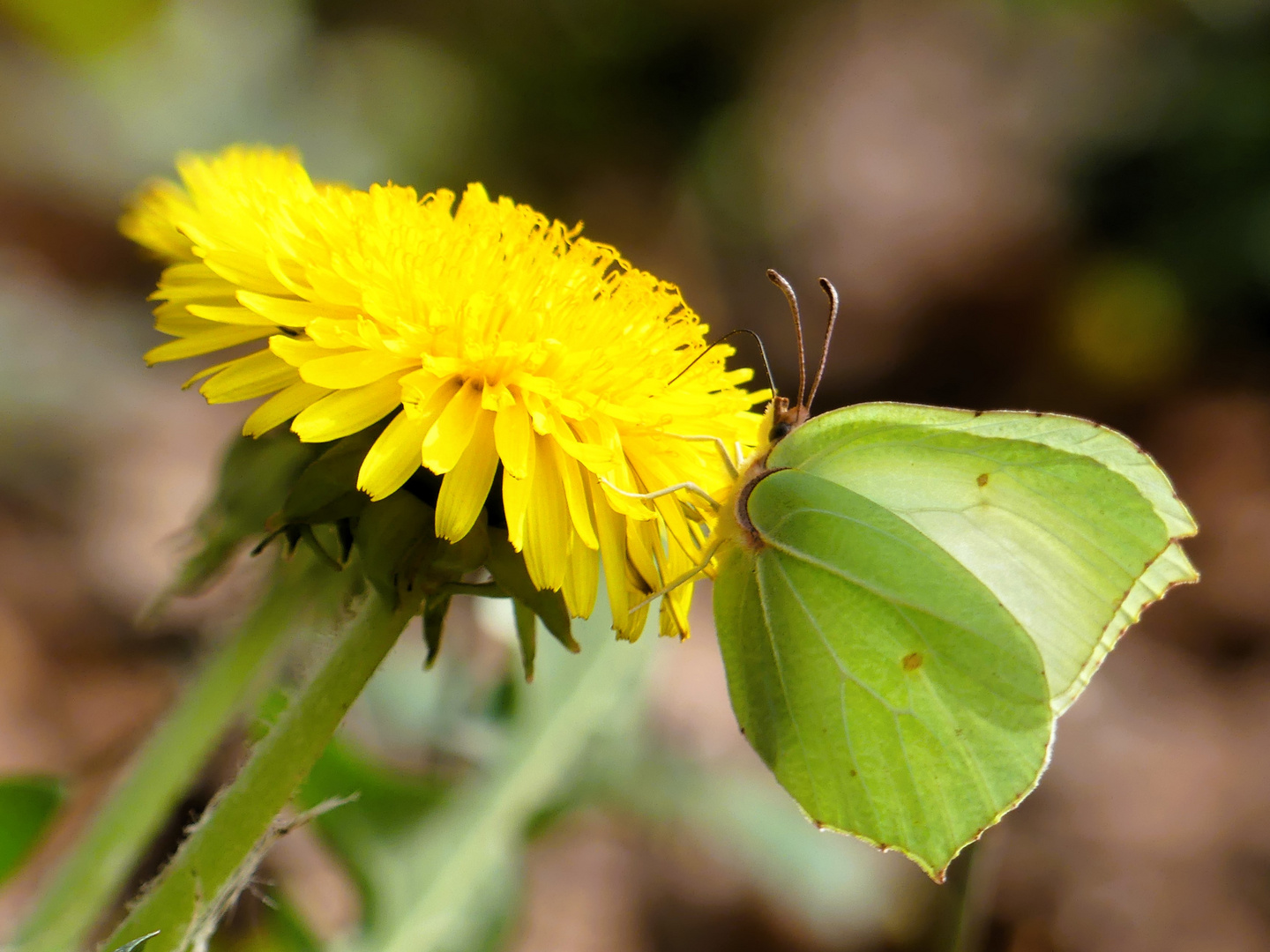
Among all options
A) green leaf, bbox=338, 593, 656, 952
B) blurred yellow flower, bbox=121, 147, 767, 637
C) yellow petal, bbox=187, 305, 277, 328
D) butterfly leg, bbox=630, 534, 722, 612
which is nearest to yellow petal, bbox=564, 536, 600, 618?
blurred yellow flower, bbox=121, 147, 767, 637

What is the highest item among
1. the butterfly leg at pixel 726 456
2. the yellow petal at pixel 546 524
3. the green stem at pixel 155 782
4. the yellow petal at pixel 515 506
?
the yellow petal at pixel 515 506

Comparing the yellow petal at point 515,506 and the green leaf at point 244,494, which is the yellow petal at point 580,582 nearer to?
the yellow petal at point 515,506

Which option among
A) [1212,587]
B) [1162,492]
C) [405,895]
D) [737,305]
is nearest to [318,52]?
[737,305]

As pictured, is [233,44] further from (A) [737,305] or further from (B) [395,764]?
(B) [395,764]

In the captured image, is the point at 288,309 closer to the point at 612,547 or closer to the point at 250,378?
the point at 250,378

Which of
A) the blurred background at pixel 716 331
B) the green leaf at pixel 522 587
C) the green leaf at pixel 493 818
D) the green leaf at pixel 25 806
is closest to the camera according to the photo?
the green leaf at pixel 522 587

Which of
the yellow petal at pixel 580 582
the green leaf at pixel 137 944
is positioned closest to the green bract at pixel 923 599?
the yellow petal at pixel 580 582
